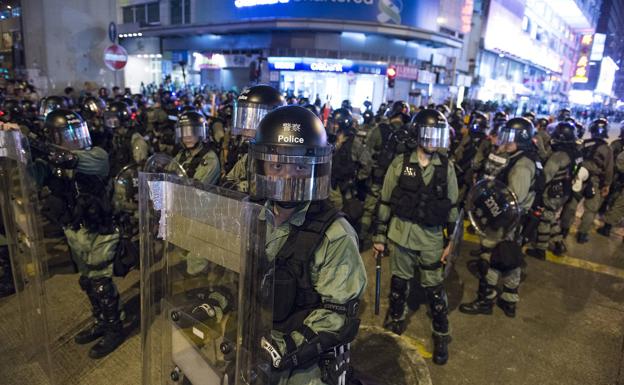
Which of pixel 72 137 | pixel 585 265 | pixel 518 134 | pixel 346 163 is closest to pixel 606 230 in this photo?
pixel 585 265

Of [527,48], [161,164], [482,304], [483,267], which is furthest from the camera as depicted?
[527,48]

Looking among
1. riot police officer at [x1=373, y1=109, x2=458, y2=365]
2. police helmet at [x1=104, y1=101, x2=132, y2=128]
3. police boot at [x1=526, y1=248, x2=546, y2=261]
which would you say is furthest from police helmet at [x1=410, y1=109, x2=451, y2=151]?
police helmet at [x1=104, y1=101, x2=132, y2=128]

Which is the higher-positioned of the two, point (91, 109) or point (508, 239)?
point (91, 109)

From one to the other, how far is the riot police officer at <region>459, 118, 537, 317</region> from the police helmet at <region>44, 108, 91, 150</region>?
4.61 meters

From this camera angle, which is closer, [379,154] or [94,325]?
[94,325]

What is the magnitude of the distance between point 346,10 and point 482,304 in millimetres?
24082

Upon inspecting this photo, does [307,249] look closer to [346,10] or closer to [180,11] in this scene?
[346,10]

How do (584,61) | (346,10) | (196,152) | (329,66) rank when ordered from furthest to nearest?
1. (584,61)
2. (329,66)
3. (346,10)
4. (196,152)

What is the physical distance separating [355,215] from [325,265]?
4.17 metres

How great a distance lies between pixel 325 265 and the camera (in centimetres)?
189

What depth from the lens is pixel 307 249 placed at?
6.04 feet

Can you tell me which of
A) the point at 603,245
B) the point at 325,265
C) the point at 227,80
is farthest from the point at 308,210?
the point at 227,80

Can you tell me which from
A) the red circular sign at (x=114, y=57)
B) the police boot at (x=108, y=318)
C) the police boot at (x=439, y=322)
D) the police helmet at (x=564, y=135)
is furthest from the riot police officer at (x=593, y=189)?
the red circular sign at (x=114, y=57)

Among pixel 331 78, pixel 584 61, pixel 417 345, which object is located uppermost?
pixel 584 61
